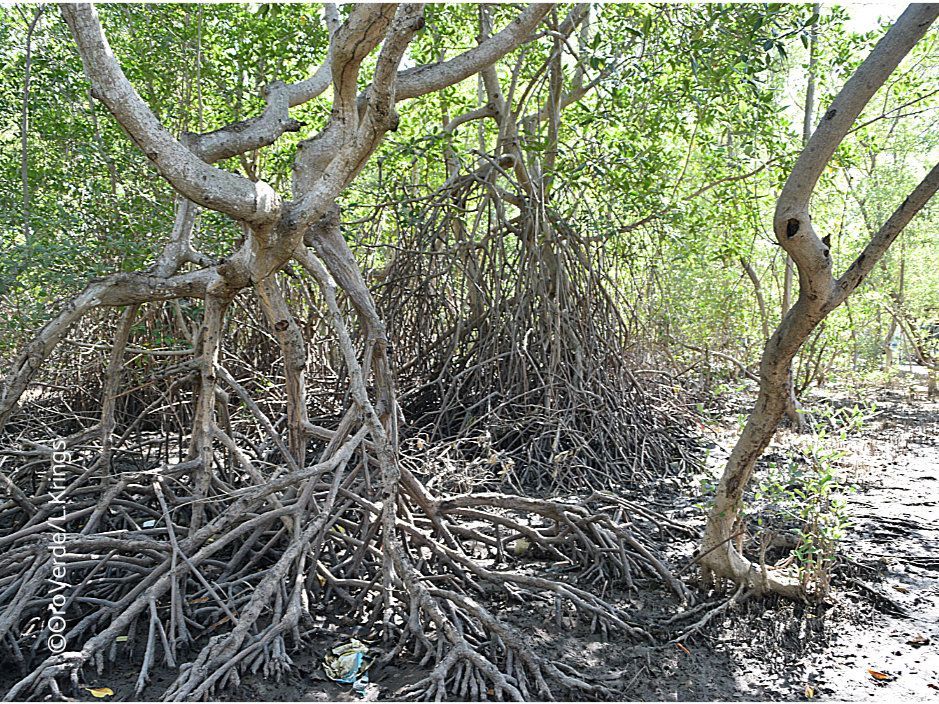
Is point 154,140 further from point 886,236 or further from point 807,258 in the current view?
point 886,236

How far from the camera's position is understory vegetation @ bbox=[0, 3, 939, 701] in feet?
8.02

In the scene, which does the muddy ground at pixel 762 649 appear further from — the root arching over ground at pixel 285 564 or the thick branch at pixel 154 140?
the thick branch at pixel 154 140

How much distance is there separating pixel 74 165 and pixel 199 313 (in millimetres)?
1551

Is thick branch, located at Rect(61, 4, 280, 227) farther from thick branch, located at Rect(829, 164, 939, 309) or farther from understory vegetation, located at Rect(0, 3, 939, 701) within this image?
thick branch, located at Rect(829, 164, 939, 309)

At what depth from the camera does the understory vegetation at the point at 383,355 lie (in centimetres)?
244

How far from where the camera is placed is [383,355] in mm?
3215

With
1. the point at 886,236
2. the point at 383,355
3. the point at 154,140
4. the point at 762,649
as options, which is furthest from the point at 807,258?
the point at 154,140

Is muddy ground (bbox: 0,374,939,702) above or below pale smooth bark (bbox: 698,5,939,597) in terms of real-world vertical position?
below

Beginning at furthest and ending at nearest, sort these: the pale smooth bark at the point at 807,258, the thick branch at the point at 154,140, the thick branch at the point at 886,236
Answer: the thick branch at the point at 886,236
the pale smooth bark at the point at 807,258
the thick branch at the point at 154,140

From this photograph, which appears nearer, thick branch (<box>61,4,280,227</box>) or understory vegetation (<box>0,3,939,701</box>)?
thick branch (<box>61,4,280,227</box>)

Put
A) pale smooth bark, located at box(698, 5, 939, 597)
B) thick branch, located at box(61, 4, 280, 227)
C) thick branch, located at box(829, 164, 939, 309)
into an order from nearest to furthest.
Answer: thick branch, located at box(61, 4, 280, 227), pale smooth bark, located at box(698, 5, 939, 597), thick branch, located at box(829, 164, 939, 309)

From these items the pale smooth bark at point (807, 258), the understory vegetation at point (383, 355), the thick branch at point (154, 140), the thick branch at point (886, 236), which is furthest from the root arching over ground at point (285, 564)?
the thick branch at point (886, 236)

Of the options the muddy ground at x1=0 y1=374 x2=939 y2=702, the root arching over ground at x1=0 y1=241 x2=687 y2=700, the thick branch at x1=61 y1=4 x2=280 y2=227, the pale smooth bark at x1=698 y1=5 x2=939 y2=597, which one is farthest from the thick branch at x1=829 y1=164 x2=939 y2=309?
the thick branch at x1=61 y1=4 x2=280 y2=227

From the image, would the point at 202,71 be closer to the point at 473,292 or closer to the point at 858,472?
the point at 473,292
